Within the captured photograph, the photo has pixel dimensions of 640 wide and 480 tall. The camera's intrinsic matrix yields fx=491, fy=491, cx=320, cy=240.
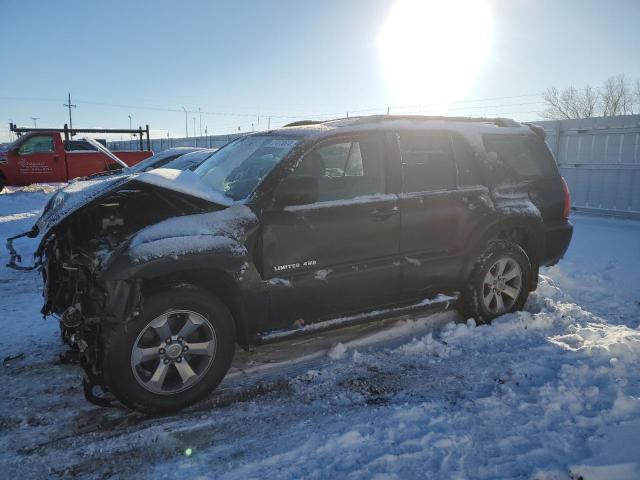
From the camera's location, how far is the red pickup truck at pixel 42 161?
50.0 ft

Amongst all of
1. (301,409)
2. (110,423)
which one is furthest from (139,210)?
(301,409)

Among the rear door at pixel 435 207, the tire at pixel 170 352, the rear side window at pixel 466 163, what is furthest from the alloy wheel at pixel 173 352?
the rear side window at pixel 466 163

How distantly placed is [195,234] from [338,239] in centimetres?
108

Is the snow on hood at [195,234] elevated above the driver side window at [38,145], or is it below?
below

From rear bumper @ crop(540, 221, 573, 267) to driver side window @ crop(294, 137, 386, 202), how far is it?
2101 millimetres

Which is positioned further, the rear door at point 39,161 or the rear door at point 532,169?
the rear door at point 39,161

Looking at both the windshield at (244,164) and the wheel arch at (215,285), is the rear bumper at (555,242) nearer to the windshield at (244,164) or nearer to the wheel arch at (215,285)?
the windshield at (244,164)

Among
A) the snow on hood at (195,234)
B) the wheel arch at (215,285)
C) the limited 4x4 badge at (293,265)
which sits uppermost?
the snow on hood at (195,234)

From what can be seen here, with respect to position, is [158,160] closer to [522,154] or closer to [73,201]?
[73,201]

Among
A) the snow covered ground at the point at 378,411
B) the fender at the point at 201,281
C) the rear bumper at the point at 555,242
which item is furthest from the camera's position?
the rear bumper at the point at 555,242

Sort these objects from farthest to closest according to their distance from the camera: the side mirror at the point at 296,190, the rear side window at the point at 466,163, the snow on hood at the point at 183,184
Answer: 1. the rear side window at the point at 466,163
2. the side mirror at the point at 296,190
3. the snow on hood at the point at 183,184

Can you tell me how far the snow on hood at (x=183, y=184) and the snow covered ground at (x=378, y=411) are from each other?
1.36 meters

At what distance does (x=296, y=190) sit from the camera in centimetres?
343

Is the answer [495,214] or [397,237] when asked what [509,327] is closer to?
[495,214]
